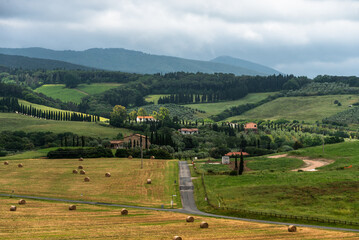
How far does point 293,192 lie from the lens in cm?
8450

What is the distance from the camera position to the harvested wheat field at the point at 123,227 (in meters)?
56.0

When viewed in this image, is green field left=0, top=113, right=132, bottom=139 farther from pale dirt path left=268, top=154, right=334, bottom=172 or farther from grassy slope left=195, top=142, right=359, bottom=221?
grassy slope left=195, top=142, right=359, bottom=221

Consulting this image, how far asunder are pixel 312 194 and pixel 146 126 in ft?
401

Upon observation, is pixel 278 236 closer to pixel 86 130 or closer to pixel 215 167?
pixel 215 167

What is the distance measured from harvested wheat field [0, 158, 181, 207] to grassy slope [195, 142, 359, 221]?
8.97m

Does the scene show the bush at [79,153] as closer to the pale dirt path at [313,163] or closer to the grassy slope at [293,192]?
the grassy slope at [293,192]

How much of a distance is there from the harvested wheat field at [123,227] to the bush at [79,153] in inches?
2375

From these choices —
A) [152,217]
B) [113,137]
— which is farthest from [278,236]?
[113,137]

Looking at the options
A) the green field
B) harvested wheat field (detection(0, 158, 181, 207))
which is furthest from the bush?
the green field

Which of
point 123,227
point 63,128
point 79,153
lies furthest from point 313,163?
point 63,128

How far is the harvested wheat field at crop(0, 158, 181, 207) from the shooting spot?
3350 inches

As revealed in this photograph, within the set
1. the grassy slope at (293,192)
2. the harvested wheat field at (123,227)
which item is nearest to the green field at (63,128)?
the grassy slope at (293,192)

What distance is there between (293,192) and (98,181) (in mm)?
39276

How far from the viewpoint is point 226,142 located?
17012 centimetres
